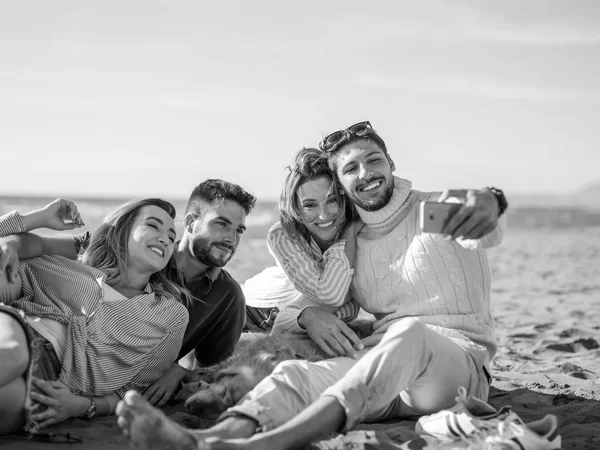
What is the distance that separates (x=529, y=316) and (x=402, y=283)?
4.25 metres

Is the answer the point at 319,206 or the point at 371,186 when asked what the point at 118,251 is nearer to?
the point at 319,206

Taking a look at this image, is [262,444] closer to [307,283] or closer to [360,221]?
[307,283]

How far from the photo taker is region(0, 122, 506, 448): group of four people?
330 cm

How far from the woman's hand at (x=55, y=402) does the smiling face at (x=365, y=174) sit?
2025mm

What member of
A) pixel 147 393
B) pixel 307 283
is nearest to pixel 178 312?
pixel 147 393

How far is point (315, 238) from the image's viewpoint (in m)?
4.74

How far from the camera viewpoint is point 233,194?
4789mm

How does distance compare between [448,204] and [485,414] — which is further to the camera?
[448,204]

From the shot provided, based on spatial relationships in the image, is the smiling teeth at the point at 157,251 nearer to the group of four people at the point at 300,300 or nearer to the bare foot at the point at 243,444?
the group of four people at the point at 300,300

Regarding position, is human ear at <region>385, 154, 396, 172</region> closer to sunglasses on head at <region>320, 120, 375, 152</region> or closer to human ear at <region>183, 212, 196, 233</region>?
sunglasses on head at <region>320, 120, 375, 152</region>

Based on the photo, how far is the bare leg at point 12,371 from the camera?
323cm

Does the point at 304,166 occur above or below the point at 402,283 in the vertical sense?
above

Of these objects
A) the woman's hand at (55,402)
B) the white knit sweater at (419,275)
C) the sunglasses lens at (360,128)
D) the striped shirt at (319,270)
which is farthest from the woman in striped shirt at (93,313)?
the sunglasses lens at (360,128)

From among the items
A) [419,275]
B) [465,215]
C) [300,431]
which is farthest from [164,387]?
[465,215]
